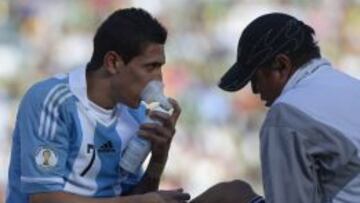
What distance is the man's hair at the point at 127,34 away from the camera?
2990mm

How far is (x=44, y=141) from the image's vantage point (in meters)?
2.95

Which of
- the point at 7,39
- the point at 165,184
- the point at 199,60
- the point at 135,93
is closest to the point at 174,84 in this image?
the point at 199,60

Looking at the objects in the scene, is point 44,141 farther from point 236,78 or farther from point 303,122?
point 303,122

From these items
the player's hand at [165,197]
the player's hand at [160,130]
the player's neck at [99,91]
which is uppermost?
the player's neck at [99,91]

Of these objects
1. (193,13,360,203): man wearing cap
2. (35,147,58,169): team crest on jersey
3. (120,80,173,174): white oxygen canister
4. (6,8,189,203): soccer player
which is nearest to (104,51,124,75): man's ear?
(6,8,189,203): soccer player

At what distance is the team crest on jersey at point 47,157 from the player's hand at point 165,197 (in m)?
0.29

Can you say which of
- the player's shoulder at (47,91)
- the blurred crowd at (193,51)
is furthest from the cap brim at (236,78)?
the blurred crowd at (193,51)

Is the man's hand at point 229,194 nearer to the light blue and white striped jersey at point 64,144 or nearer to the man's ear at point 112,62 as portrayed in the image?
the light blue and white striped jersey at point 64,144

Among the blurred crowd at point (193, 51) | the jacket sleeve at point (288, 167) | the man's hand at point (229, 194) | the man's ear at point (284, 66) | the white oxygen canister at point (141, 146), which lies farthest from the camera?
the blurred crowd at point (193, 51)

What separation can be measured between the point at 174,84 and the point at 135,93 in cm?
407

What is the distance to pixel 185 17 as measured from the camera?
7.33 m

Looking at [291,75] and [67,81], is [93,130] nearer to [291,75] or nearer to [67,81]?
[67,81]

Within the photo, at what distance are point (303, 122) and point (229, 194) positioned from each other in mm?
478

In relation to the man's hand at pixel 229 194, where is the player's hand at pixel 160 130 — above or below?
above
